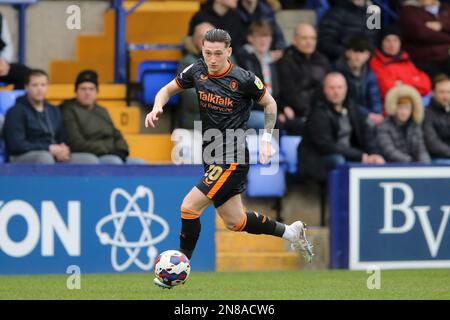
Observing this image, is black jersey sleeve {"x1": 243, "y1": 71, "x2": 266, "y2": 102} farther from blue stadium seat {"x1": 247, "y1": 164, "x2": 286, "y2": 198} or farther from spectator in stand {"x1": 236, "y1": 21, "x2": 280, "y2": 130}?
spectator in stand {"x1": 236, "y1": 21, "x2": 280, "y2": 130}

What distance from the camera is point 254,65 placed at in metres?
15.1

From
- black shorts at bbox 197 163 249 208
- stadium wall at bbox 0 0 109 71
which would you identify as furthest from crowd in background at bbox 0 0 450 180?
black shorts at bbox 197 163 249 208

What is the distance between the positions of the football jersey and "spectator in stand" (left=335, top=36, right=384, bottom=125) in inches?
205

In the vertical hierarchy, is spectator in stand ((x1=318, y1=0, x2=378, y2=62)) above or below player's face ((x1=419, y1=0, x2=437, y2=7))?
below

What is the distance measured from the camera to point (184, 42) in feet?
50.7

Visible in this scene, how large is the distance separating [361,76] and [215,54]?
579 centimetres

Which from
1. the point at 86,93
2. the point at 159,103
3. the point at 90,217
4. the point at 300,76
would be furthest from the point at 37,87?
the point at 159,103

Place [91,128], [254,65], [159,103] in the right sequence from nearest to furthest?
[159,103], [91,128], [254,65]

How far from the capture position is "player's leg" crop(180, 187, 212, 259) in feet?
34.0

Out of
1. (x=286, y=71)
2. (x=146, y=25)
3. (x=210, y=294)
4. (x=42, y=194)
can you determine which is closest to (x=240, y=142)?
(x=210, y=294)

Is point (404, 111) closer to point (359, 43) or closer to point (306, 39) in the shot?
point (359, 43)

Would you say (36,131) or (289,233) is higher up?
(36,131)

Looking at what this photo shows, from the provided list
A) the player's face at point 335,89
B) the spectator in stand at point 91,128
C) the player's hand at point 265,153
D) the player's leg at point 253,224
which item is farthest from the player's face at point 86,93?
the player's hand at point 265,153

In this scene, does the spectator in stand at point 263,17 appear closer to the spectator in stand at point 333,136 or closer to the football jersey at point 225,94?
the spectator in stand at point 333,136
